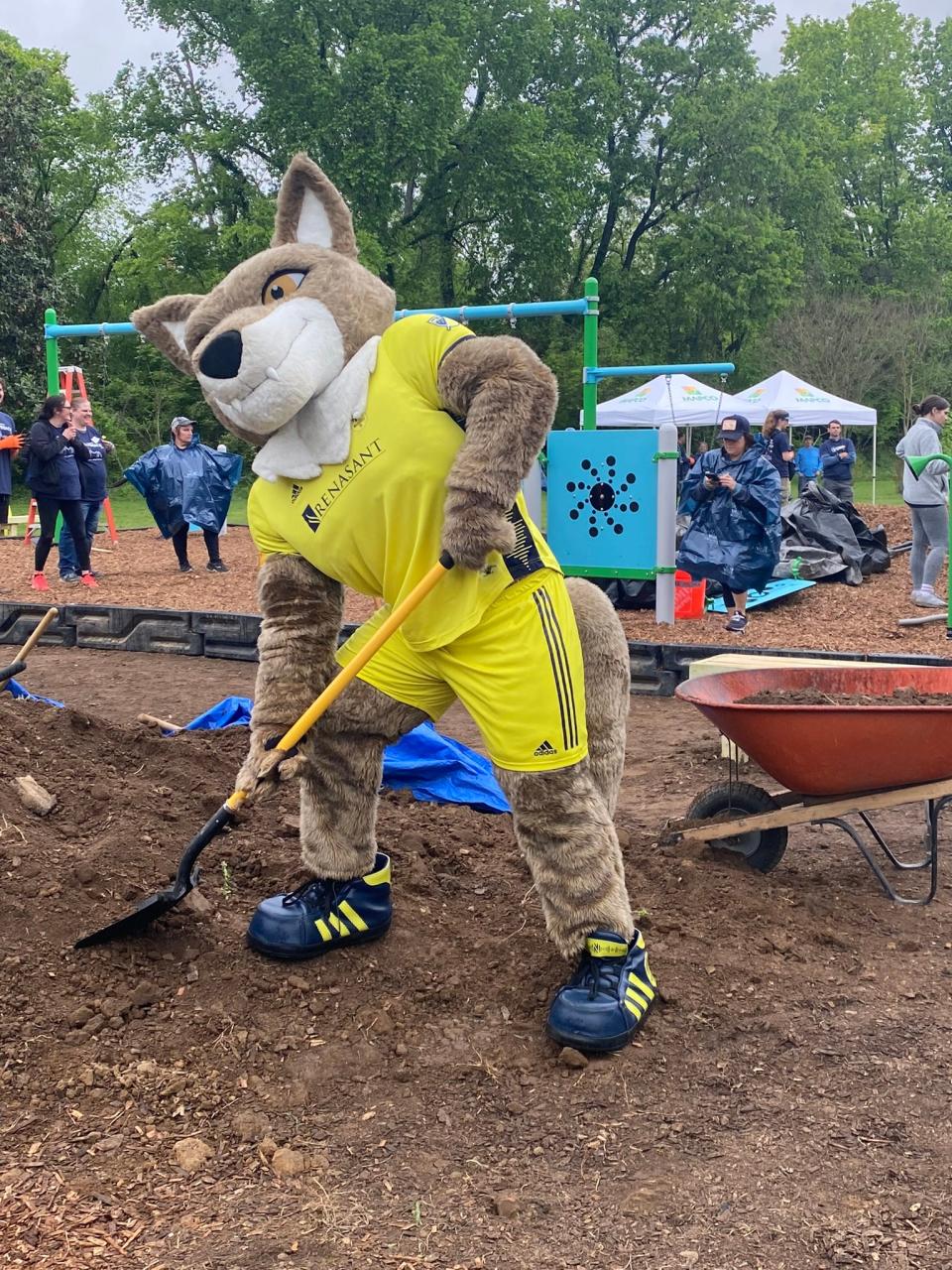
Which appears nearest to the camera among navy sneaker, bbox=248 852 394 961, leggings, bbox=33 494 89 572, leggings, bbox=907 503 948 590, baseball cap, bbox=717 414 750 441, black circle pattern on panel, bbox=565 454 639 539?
navy sneaker, bbox=248 852 394 961

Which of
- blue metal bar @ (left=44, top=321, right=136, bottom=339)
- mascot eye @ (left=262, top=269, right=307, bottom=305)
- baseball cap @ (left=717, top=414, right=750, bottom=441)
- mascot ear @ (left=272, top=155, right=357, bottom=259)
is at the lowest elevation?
baseball cap @ (left=717, top=414, right=750, bottom=441)

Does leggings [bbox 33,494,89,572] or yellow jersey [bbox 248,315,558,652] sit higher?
yellow jersey [bbox 248,315,558,652]

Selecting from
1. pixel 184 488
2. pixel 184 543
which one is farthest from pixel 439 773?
pixel 184 543

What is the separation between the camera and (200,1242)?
2236 millimetres

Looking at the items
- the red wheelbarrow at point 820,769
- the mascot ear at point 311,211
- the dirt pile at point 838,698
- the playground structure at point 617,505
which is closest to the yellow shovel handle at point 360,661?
the mascot ear at point 311,211

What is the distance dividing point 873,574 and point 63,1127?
11012mm

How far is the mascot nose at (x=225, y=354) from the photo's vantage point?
2932 mm

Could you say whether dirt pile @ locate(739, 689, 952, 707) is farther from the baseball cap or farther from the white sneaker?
the white sneaker

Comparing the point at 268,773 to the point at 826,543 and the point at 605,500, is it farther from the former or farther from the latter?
the point at 826,543

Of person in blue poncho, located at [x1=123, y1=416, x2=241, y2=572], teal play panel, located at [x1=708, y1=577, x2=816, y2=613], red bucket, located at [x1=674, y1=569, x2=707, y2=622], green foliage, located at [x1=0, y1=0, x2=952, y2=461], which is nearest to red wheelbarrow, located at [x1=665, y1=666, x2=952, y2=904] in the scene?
red bucket, located at [x1=674, y1=569, x2=707, y2=622]

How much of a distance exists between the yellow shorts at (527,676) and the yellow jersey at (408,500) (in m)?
0.05

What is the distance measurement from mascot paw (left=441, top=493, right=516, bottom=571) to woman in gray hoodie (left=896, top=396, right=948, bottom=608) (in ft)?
25.8

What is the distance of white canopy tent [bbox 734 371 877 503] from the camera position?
70.2ft

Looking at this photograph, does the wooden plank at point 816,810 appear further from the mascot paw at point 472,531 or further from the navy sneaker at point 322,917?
the mascot paw at point 472,531
